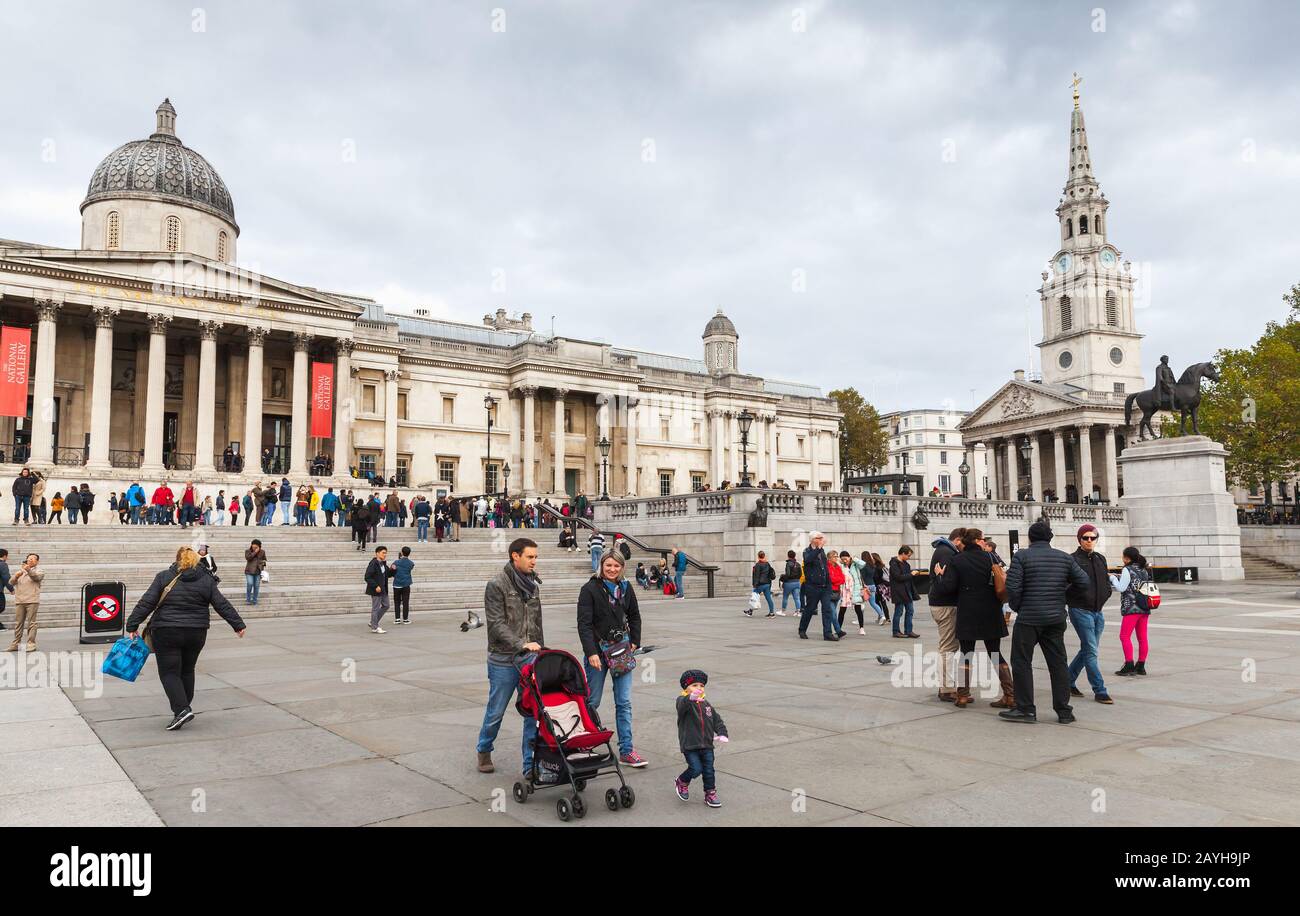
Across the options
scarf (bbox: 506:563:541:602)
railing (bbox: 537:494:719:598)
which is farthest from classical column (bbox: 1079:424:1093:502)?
scarf (bbox: 506:563:541:602)

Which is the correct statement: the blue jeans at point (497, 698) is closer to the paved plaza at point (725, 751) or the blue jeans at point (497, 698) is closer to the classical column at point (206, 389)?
the paved plaza at point (725, 751)

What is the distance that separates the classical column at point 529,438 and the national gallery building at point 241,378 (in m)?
0.15

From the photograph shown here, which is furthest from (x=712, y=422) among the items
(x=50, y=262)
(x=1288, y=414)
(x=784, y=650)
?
(x=784, y=650)

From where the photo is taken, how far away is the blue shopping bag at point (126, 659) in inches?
314

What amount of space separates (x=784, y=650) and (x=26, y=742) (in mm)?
9936

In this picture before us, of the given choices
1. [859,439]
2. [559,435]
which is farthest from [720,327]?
[559,435]

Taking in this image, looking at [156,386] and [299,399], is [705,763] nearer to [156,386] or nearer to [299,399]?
[156,386]

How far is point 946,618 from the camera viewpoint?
962 centimetres

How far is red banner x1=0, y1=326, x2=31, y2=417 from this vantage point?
38.9 metres

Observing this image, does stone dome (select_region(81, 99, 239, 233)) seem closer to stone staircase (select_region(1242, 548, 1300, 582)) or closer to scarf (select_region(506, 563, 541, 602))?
scarf (select_region(506, 563, 541, 602))

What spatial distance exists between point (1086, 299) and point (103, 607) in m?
89.1

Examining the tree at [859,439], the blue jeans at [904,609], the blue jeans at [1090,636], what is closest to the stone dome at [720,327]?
the tree at [859,439]

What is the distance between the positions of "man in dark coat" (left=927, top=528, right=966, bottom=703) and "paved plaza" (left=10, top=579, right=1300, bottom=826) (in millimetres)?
349
